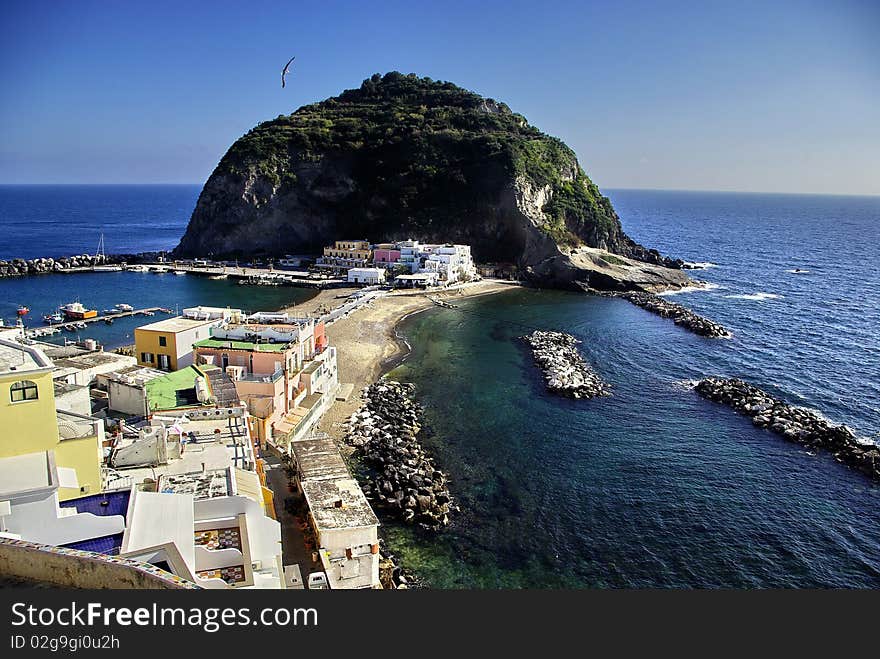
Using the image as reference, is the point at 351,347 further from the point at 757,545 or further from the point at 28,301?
the point at 28,301

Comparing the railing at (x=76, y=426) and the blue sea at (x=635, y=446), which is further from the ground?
the railing at (x=76, y=426)

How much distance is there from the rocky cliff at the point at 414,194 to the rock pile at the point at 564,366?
2239 cm

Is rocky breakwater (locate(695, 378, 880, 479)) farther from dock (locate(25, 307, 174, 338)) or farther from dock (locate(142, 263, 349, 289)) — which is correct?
dock (locate(25, 307, 174, 338))

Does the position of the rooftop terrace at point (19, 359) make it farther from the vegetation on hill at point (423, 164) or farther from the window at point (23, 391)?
the vegetation on hill at point (423, 164)

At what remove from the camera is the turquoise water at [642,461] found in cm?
1722

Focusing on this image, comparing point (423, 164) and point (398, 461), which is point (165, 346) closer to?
point (398, 461)

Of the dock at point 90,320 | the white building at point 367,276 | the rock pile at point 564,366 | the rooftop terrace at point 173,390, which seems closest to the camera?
the rooftop terrace at point 173,390

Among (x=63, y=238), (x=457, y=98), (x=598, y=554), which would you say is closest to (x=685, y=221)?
(x=457, y=98)

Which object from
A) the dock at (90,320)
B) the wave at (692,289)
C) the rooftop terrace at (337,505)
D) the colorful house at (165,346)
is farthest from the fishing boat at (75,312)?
the wave at (692,289)

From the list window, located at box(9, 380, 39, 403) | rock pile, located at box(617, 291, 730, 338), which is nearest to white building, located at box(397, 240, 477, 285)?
rock pile, located at box(617, 291, 730, 338)

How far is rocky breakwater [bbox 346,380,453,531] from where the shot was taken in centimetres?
Result: 1917

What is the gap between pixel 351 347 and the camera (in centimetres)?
3647

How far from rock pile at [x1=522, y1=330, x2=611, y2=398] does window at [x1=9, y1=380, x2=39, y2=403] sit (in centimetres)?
2319

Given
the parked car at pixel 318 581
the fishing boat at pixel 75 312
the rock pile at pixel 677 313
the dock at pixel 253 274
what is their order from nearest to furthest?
the parked car at pixel 318 581, the rock pile at pixel 677 313, the fishing boat at pixel 75 312, the dock at pixel 253 274
